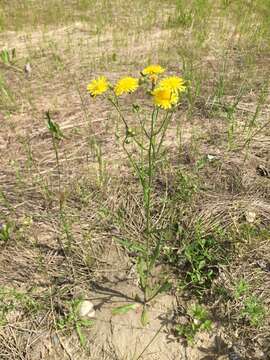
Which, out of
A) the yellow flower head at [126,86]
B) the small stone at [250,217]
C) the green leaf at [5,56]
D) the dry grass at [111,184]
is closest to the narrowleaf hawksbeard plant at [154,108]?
the yellow flower head at [126,86]

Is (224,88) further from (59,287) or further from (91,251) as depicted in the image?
(59,287)

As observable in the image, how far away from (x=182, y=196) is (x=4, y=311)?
1.08 m

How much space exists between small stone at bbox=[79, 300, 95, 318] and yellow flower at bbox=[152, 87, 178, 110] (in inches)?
37.6

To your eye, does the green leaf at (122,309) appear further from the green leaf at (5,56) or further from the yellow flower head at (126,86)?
the green leaf at (5,56)

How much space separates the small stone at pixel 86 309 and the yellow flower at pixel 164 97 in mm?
955

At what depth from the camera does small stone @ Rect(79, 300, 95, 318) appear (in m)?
1.57

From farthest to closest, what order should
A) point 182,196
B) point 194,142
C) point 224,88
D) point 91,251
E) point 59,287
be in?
point 224,88
point 194,142
point 182,196
point 91,251
point 59,287

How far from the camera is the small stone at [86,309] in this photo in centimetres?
157

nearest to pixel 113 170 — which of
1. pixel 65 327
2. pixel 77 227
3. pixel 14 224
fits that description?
pixel 77 227

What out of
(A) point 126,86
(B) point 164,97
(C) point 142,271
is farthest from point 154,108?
(C) point 142,271

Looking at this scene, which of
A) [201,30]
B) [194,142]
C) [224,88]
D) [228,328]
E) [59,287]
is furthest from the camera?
[201,30]

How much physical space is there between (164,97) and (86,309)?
100 centimetres

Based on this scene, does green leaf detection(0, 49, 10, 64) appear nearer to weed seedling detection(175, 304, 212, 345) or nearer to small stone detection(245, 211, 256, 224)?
small stone detection(245, 211, 256, 224)

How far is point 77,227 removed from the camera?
1901 millimetres
